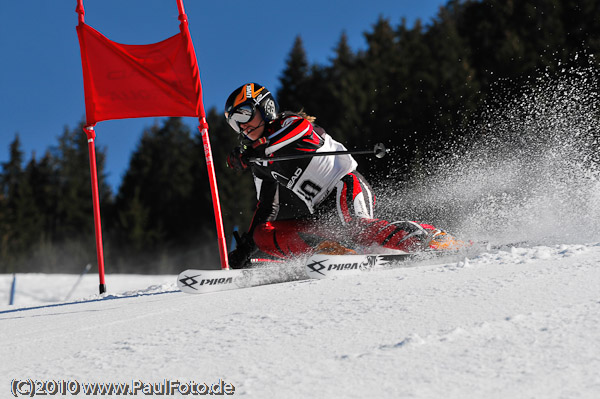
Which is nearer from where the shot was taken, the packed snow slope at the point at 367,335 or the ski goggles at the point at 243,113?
the packed snow slope at the point at 367,335

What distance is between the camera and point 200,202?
127 ft

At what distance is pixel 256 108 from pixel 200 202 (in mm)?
34452

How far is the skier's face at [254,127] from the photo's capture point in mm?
4883

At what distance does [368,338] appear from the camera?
229 cm

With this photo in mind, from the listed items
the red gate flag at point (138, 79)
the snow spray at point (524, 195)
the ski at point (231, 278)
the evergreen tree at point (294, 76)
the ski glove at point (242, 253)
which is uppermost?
the evergreen tree at point (294, 76)

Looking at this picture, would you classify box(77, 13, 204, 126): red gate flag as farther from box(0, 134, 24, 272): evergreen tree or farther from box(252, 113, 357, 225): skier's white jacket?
box(0, 134, 24, 272): evergreen tree

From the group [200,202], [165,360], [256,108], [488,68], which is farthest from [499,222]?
[200,202]

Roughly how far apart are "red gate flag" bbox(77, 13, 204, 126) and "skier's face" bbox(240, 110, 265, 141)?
1.62 metres

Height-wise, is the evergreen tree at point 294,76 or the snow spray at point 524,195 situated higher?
the evergreen tree at point 294,76

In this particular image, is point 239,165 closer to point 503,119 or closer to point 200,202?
point 503,119

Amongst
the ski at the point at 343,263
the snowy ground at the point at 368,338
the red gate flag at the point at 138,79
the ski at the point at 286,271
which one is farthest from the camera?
the red gate flag at the point at 138,79

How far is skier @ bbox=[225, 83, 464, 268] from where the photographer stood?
4711mm

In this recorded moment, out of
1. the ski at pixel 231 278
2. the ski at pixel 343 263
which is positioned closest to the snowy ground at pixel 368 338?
the ski at pixel 343 263

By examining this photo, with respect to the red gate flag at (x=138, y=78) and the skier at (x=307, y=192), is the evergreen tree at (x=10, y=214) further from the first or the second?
the skier at (x=307, y=192)
